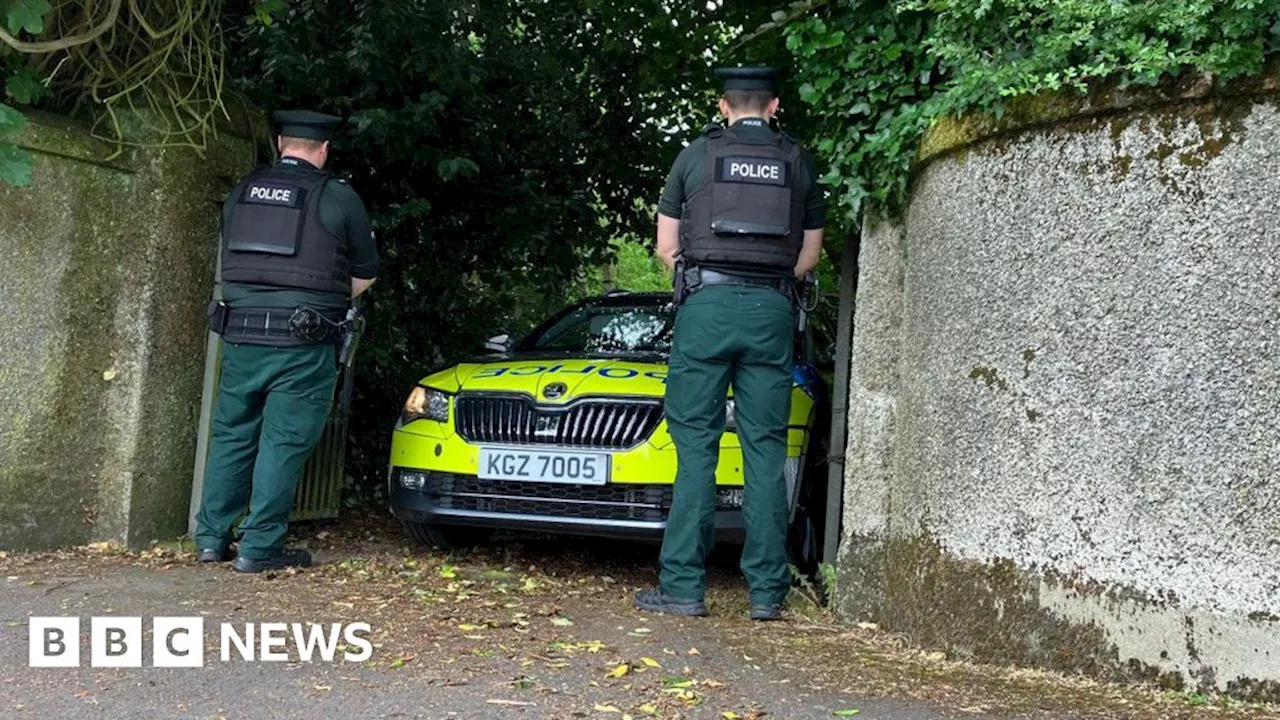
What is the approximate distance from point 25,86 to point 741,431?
11.5 feet

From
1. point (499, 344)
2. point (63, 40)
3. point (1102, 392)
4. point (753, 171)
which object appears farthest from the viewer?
point (499, 344)

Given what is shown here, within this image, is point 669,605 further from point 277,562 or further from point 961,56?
point 961,56

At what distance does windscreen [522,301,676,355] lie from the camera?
Result: 6.87m

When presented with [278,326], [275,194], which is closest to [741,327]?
[278,326]

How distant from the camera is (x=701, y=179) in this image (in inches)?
201

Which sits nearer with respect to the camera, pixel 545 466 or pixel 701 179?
pixel 701 179

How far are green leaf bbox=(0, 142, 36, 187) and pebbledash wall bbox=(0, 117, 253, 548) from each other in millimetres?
761

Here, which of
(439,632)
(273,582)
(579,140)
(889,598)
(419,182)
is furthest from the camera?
(579,140)

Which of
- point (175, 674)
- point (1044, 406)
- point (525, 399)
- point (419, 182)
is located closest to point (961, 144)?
point (1044, 406)

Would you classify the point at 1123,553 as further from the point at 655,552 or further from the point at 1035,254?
the point at 655,552

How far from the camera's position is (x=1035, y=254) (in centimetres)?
422

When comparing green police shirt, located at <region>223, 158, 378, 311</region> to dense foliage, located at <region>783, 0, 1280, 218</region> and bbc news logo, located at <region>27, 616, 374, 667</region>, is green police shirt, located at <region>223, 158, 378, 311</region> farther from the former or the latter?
dense foliage, located at <region>783, 0, 1280, 218</region>

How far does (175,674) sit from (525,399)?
2.43 m

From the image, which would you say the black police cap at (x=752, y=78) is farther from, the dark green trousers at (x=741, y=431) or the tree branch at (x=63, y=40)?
the tree branch at (x=63, y=40)
